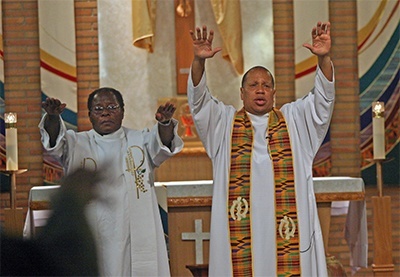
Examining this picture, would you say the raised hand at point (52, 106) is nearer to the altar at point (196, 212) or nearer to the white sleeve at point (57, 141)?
the white sleeve at point (57, 141)

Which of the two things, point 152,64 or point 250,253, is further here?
point 152,64

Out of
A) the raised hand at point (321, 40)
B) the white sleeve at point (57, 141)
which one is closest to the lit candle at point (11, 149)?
the white sleeve at point (57, 141)

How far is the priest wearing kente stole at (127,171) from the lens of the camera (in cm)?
386

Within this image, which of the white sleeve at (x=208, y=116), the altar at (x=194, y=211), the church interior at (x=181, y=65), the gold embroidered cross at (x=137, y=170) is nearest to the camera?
the white sleeve at (x=208, y=116)

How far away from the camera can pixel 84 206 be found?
50 cm

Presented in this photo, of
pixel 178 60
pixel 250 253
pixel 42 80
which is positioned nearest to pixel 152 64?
pixel 178 60

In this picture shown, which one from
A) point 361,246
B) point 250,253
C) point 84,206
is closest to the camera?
point 84,206

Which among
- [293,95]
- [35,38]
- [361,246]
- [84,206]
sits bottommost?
[361,246]

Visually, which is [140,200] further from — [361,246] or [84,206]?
[84,206]

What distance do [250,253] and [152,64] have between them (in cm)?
354

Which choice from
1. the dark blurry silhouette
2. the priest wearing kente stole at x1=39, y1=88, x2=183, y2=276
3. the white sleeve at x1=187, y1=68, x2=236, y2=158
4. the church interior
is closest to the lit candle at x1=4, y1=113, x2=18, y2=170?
the church interior

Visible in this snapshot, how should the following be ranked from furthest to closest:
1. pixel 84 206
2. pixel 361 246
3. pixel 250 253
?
pixel 361 246 < pixel 250 253 < pixel 84 206

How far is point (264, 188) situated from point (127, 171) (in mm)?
769

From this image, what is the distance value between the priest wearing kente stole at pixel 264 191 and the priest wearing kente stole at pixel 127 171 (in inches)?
11.4
